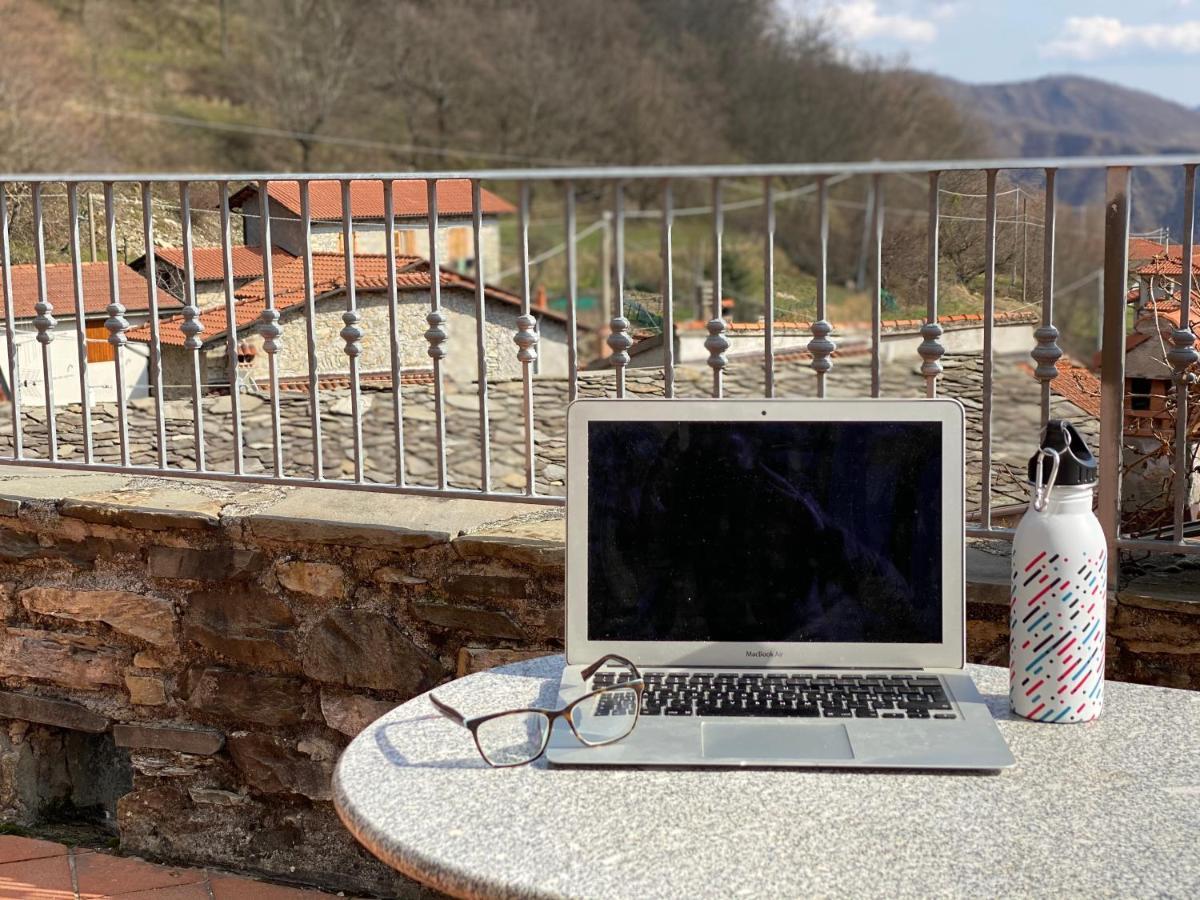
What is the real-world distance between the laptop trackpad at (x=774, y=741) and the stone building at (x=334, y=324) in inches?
59.3

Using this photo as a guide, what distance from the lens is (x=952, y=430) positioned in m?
1.55

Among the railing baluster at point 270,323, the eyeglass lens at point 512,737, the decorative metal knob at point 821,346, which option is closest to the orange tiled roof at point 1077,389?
the decorative metal knob at point 821,346

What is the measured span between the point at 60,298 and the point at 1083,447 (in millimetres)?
2500

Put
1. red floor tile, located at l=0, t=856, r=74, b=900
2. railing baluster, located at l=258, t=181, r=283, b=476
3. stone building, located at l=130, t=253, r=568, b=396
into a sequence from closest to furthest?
red floor tile, located at l=0, t=856, r=74, b=900 → railing baluster, located at l=258, t=181, r=283, b=476 → stone building, located at l=130, t=253, r=568, b=396

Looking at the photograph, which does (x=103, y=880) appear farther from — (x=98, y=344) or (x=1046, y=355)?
(x=1046, y=355)

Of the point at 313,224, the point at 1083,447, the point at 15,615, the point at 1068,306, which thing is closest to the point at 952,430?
the point at 1083,447

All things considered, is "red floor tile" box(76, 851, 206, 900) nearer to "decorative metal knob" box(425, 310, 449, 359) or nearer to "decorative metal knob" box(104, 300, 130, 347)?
"decorative metal knob" box(104, 300, 130, 347)

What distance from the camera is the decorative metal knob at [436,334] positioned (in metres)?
2.71

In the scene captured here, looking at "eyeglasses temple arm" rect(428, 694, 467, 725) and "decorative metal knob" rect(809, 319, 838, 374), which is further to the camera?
"decorative metal knob" rect(809, 319, 838, 374)

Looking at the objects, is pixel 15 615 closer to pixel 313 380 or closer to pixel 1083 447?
pixel 313 380

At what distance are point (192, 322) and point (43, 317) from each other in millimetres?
364

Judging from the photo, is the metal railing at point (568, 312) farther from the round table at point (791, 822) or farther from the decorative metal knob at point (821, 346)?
the round table at point (791, 822)

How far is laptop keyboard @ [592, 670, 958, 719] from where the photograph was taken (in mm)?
1522

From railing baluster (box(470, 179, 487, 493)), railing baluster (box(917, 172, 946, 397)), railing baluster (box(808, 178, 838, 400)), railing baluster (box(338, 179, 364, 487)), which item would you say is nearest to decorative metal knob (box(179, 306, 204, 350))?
railing baluster (box(338, 179, 364, 487))
